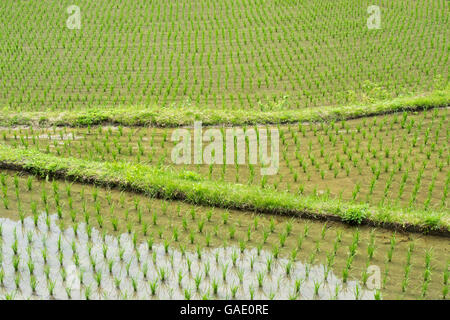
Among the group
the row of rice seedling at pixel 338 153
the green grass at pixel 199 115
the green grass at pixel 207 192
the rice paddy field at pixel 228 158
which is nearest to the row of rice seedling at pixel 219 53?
the rice paddy field at pixel 228 158

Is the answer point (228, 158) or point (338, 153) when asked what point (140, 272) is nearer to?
point (228, 158)

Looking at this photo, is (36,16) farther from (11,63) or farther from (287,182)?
(287,182)

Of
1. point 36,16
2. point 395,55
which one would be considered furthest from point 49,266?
point 36,16

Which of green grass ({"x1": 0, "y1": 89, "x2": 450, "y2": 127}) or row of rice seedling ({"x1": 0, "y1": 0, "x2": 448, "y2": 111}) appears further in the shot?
row of rice seedling ({"x1": 0, "y1": 0, "x2": 448, "y2": 111})

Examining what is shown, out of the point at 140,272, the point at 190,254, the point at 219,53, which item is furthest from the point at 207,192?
the point at 219,53

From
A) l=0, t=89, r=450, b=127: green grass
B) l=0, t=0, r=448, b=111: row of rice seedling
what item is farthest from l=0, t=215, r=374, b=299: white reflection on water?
l=0, t=0, r=448, b=111: row of rice seedling

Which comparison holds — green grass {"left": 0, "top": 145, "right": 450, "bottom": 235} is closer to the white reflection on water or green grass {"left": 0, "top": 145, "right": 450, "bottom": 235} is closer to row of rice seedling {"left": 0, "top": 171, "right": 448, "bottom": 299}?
row of rice seedling {"left": 0, "top": 171, "right": 448, "bottom": 299}
